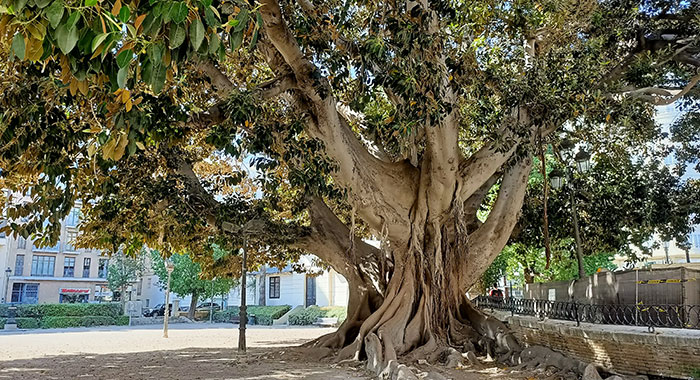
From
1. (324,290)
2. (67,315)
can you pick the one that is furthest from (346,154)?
(67,315)

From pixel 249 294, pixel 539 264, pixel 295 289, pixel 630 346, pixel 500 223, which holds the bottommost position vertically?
pixel 249 294

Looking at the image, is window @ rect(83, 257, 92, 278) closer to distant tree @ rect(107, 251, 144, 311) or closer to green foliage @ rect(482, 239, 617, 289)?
distant tree @ rect(107, 251, 144, 311)

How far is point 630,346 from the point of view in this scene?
7.05 metres

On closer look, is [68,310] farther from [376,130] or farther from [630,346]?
[630,346]

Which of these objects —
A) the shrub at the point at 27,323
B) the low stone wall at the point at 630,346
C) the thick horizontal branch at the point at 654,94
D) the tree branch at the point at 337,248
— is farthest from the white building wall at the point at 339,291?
the thick horizontal branch at the point at 654,94

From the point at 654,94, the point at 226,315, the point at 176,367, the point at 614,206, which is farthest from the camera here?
the point at 226,315

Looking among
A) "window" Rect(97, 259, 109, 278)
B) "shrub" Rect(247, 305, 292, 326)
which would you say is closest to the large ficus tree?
"shrub" Rect(247, 305, 292, 326)

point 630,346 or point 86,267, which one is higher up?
point 86,267

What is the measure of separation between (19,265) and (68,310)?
1620 centimetres

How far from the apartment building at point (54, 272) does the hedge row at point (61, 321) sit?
14.0 metres

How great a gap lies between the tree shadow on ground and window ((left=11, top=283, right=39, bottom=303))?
1422 inches

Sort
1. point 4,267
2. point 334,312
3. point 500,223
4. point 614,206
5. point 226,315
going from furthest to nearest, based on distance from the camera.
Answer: point 4,267
point 226,315
point 334,312
point 614,206
point 500,223

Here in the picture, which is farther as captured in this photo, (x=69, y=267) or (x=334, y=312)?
(x=69, y=267)

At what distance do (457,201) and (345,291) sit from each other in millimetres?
23926
